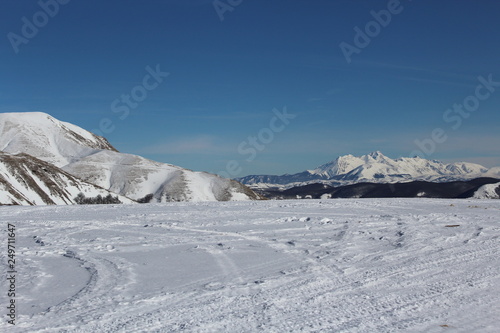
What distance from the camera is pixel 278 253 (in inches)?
462

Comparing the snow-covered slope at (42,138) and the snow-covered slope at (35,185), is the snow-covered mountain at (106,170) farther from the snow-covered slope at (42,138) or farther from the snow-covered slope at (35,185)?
the snow-covered slope at (35,185)

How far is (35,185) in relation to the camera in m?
74.1

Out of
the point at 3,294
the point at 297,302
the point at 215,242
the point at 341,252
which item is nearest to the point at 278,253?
the point at 341,252

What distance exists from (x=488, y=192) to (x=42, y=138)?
168881 mm

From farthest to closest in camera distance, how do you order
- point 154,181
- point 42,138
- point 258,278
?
point 42,138 → point 154,181 → point 258,278

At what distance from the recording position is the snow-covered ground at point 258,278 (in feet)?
21.3

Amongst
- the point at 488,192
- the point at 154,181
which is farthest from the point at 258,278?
the point at 488,192

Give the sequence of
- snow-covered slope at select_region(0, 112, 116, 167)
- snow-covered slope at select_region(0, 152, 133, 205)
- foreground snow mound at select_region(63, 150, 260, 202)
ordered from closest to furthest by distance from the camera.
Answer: snow-covered slope at select_region(0, 152, 133, 205) → foreground snow mound at select_region(63, 150, 260, 202) → snow-covered slope at select_region(0, 112, 116, 167)

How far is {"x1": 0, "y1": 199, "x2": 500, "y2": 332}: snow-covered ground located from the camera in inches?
255

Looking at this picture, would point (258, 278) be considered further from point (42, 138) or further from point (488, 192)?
point (488, 192)

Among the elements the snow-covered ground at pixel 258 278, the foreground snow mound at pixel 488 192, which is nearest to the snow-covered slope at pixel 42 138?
the snow-covered ground at pixel 258 278

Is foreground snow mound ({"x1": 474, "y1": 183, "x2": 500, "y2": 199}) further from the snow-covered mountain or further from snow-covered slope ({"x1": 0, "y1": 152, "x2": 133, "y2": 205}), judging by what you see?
snow-covered slope ({"x1": 0, "y1": 152, "x2": 133, "y2": 205})

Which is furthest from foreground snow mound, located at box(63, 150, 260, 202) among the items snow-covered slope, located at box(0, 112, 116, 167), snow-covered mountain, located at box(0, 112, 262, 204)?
snow-covered slope, located at box(0, 112, 116, 167)

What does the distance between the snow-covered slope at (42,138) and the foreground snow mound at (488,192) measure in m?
143
